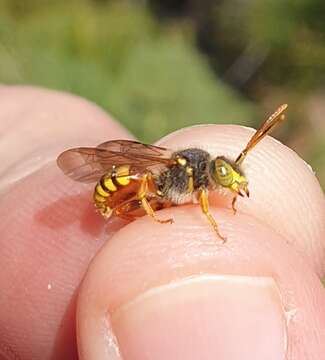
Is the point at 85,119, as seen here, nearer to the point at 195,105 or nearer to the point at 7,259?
the point at 7,259

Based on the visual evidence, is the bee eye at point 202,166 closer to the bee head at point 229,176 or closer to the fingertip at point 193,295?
the bee head at point 229,176

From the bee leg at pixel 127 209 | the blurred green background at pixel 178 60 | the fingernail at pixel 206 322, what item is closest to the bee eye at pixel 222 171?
the bee leg at pixel 127 209

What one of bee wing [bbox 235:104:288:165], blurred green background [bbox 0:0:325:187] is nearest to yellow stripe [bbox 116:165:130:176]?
bee wing [bbox 235:104:288:165]

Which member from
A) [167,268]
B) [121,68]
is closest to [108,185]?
[167,268]

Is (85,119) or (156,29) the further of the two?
(156,29)

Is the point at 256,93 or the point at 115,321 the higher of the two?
the point at 115,321

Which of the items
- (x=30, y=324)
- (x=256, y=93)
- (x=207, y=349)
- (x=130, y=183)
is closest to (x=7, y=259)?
(x=30, y=324)
